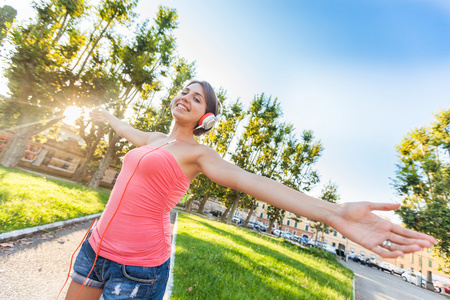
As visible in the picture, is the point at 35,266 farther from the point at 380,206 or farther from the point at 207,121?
the point at 380,206

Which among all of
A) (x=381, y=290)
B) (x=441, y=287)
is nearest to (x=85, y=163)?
(x=381, y=290)

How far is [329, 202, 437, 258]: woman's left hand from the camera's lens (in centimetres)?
118

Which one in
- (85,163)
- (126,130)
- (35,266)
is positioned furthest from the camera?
(85,163)

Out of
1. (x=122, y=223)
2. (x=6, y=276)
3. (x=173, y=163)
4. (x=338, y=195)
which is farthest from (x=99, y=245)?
(x=338, y=195)

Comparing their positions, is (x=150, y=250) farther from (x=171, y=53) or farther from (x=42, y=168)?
(x=42, y=168)

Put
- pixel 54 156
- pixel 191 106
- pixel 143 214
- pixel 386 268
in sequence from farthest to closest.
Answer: pixel 386 268 < pixel 54 156 < pixel 191 106 < pixel 143 214

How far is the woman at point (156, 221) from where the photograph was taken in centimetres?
125

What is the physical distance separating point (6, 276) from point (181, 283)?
2911 mm

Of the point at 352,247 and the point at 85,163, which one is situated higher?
the point at 85,163

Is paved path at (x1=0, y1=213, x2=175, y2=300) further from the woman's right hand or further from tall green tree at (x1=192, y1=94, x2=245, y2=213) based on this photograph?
tall green tree at (x1=192, y1=94, x2=245, y2=213)

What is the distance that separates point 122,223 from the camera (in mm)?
1470

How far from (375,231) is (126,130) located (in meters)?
2.76

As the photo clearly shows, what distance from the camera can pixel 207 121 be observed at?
206 cm

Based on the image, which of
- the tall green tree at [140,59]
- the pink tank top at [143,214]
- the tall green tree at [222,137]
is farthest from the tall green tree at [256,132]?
the pink tank top at [143,214]
